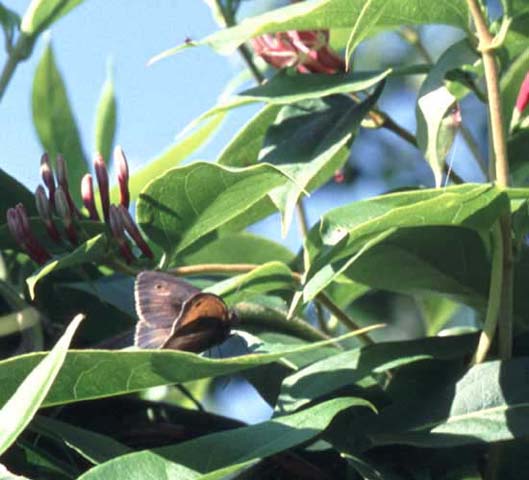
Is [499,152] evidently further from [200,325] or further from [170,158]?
[170,158]

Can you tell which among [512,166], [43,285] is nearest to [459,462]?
[512,166]

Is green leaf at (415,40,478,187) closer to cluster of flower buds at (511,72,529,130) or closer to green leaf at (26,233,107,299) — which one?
cluster of flower buds at (511,72,529,130)

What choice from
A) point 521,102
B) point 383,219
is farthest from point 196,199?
point 521,102

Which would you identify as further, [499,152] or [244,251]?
[244,251]

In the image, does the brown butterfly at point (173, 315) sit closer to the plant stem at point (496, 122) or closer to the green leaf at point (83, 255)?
the green leaf at point (83, 255)

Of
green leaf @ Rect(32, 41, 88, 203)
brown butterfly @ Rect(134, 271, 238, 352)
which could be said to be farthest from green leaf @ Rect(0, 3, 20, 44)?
brown butterfly @ Rect(134, 271, 238, 352)

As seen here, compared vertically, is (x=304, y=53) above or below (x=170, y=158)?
above
